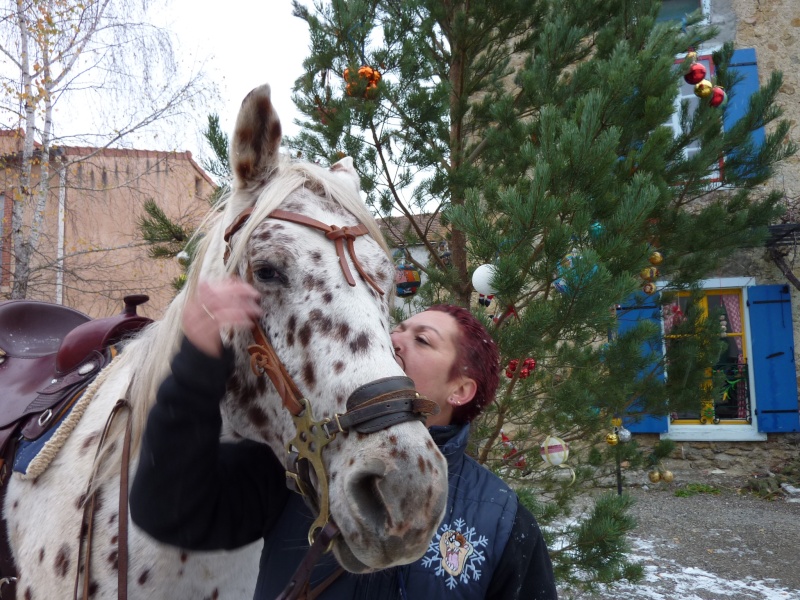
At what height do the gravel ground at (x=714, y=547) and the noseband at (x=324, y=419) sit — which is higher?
the noseband at (x=324, y=419)

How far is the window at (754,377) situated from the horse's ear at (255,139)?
22.9 feet

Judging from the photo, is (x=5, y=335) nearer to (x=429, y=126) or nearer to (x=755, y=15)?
(x=429, y=126)

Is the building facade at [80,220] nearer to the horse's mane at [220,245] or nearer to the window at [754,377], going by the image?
the horse's mane at [220,245]

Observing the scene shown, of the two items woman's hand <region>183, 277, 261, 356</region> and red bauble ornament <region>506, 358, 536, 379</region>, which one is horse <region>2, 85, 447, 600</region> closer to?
woman's hand <region>183, 277, 261, 356</region>

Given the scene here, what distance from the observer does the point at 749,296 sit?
7.96 metres

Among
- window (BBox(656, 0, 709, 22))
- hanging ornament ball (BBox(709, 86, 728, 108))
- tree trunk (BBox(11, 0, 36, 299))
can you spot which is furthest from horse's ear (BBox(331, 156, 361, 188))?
window (BBox(656, 0, 709, 22))

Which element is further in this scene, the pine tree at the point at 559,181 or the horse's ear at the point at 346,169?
the pine tree at the point at 559,181

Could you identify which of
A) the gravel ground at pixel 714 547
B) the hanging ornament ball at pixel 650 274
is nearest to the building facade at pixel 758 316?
the gravel ground at pixel 714 547

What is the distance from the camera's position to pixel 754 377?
7.79 metres

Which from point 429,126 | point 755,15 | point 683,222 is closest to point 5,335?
point 429,126

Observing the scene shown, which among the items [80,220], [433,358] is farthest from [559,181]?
[80,220]

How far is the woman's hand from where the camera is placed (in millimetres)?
1250

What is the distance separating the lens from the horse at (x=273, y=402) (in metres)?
1.10

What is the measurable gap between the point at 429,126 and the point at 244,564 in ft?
8.69
